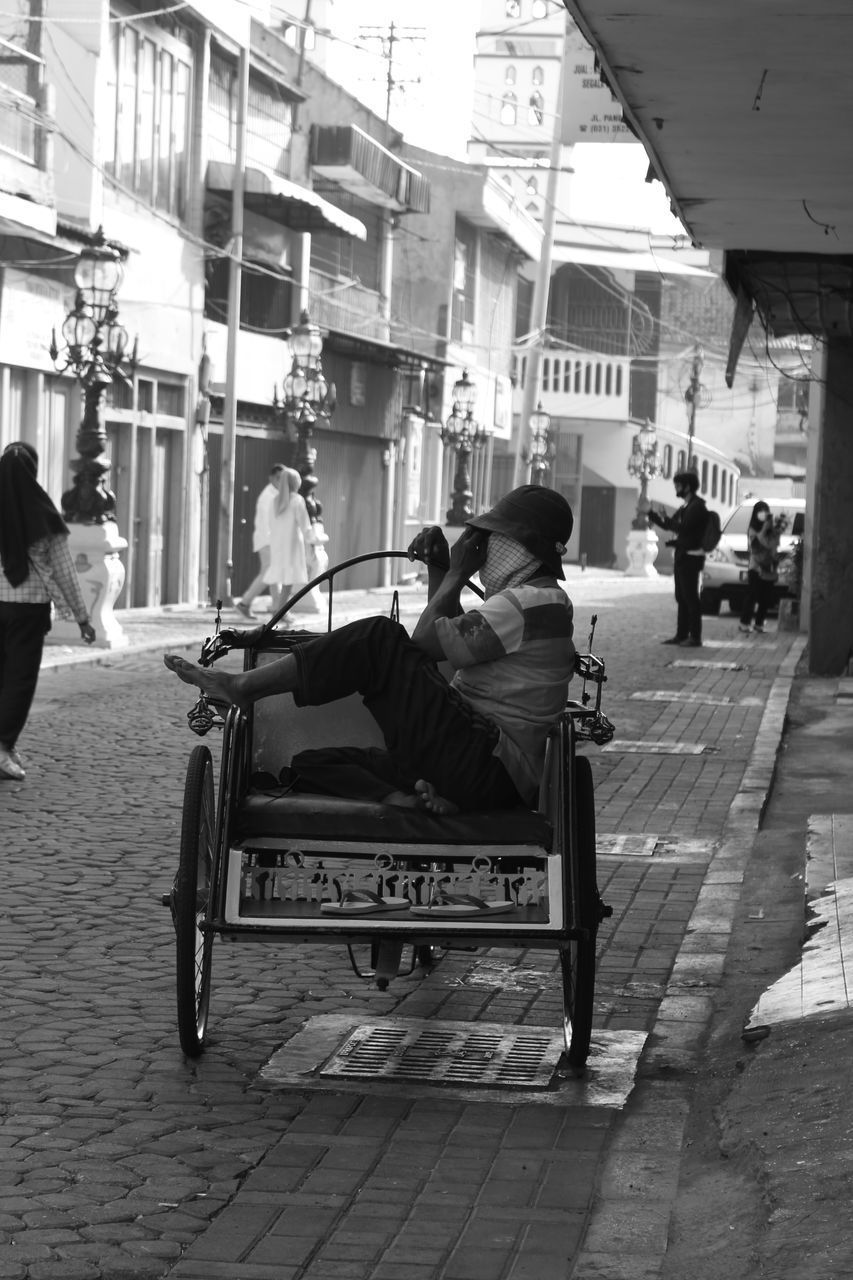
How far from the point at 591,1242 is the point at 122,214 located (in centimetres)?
2308

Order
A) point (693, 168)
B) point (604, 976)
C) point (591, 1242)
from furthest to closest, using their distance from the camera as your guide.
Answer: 1. point (693, 168)
2. point (604, 976)
3. point (591, 1242)

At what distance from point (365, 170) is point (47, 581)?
27.5 meters

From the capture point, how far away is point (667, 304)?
67.9 meters

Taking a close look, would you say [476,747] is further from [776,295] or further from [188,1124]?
[776,295]

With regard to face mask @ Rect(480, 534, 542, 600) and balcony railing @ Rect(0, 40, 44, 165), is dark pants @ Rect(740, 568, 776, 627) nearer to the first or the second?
balcony railing @ Rect(0, 40, 44, 165)

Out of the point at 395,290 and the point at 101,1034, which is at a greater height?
the point at 395,290

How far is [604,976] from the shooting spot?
22.8 feet

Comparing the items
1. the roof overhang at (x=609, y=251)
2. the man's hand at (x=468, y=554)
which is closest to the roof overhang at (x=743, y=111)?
the man's hand at (x=468, y=554)

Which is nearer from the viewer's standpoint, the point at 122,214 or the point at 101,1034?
the point at 101,1034

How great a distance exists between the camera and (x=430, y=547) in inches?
236

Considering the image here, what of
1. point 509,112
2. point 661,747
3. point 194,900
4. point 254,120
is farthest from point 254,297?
point 509,112

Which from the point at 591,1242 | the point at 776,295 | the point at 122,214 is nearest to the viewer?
the point at 591,1242

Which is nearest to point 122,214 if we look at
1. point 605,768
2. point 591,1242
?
point 605,768

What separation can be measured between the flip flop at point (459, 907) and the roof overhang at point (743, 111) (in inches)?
125
